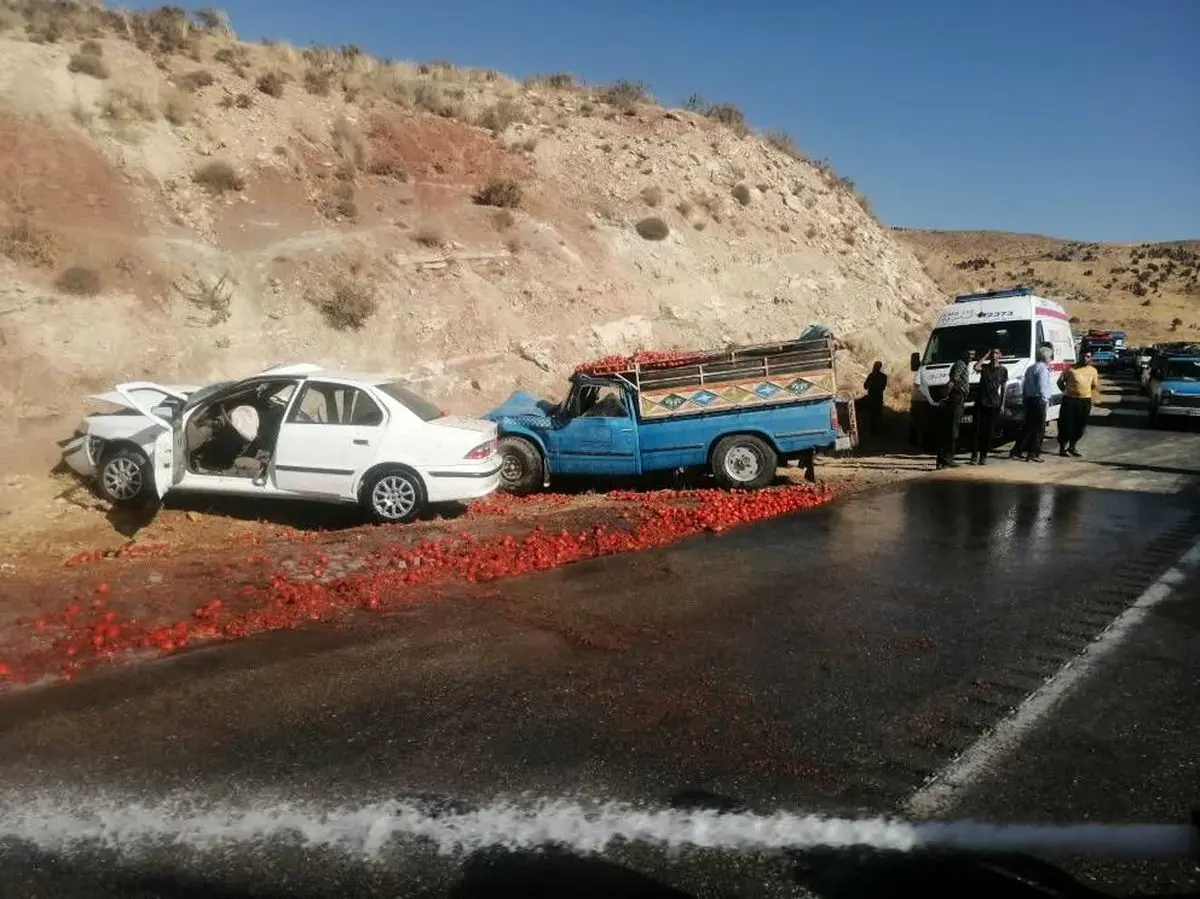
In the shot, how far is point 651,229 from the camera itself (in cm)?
2731

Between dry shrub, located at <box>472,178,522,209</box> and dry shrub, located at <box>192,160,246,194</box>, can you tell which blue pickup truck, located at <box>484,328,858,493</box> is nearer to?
dry shrub, located at <box>192,160,246,194</box>

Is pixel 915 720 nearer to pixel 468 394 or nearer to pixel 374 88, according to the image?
pixel 468 394

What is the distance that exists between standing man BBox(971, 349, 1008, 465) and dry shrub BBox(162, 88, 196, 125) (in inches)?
761

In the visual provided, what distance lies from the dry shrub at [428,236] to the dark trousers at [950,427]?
42.4ft

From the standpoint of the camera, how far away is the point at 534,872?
12.3 ft

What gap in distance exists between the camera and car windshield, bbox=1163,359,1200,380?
21.8 meters

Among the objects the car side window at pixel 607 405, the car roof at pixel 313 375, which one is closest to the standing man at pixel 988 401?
the car side window at pixel 607 405

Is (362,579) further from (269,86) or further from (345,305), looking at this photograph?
(269,86)

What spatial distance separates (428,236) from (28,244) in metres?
8.53

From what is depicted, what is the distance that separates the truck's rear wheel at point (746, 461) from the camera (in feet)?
42.6

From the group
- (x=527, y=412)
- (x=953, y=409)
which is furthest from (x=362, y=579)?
(x=953, y=409)

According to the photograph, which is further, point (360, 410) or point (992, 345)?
point (992, 345)

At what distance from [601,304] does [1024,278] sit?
60.4 meters

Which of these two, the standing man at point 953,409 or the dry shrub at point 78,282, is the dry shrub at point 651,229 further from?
the dry shrub at point 78,282
